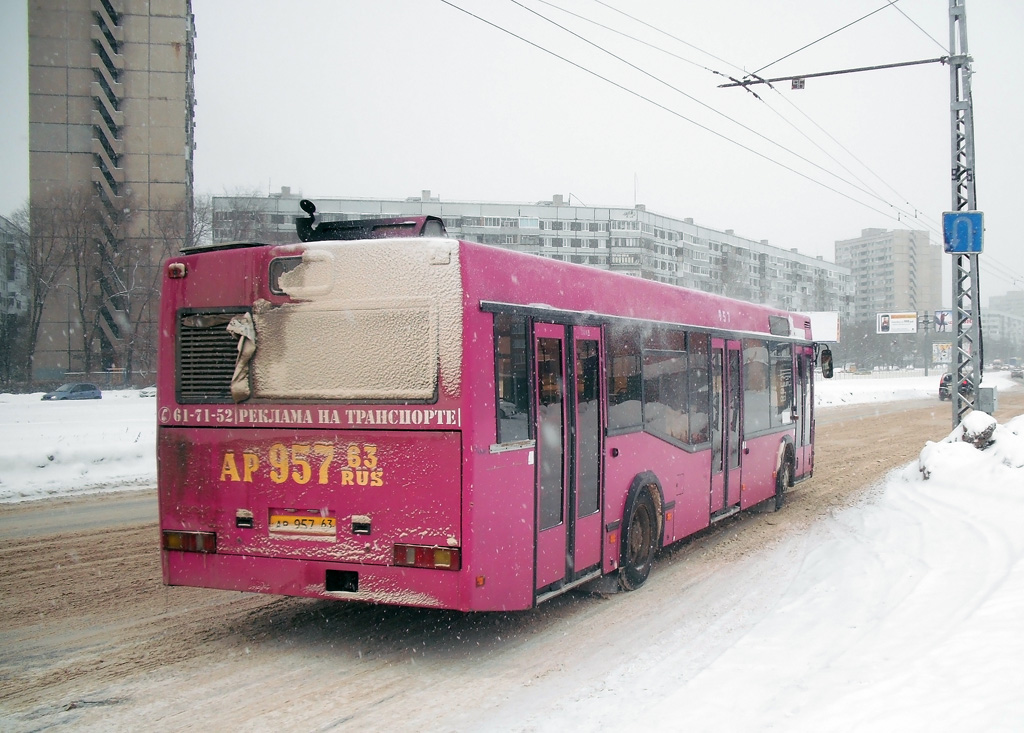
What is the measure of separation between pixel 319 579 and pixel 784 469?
906 cm

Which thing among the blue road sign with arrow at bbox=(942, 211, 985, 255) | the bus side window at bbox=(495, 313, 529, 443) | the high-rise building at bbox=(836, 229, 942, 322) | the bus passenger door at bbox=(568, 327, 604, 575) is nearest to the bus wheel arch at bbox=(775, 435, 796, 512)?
Result: the blue road sign with arrow at bbox=(942, 211, 985, 255)

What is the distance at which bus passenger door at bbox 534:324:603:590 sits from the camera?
6.65m

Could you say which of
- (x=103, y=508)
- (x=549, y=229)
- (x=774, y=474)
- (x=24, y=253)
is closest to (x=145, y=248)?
(x=24, y=253)

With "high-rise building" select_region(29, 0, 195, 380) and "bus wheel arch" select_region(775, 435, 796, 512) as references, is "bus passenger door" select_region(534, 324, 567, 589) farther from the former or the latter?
"high-rise building" select_region(29, 0, 195, 380)

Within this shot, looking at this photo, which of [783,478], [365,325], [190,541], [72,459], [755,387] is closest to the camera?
[365,325]

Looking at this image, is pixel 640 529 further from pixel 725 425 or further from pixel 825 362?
pixel 825 362

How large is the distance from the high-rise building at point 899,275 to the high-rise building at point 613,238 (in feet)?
138

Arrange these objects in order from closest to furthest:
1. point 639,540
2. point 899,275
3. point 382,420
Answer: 1. point 382,420
2. point 639,540
3. point 899,275

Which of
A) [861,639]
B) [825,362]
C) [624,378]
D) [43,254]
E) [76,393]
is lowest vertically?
[861,639]

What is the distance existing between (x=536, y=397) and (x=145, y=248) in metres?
66.3

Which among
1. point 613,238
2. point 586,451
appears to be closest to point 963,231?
point 586,451

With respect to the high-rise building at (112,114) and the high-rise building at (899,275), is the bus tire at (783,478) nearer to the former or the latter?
the high-rise building at (112,114)

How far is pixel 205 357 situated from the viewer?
651cm

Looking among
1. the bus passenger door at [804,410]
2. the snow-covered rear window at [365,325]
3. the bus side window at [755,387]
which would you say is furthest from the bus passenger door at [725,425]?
the snow-covered rear window at [365,325]
